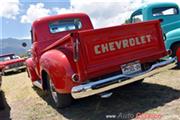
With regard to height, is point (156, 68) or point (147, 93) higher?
point (156, 68)

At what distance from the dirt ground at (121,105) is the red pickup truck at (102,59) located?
400 millimetres

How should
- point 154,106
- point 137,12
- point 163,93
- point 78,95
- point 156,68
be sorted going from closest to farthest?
point 78,95
point 154,106
point 156,68
point 163,93
point 137,12

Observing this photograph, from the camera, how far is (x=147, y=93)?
6.23 m

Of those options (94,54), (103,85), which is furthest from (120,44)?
(103,85)

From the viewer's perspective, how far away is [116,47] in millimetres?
5367

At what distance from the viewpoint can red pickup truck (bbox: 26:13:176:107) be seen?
4977mm

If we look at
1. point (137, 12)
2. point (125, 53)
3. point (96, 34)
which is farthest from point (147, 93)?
point (137, 12)

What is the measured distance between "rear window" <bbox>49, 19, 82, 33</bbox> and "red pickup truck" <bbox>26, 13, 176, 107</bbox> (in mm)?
1458

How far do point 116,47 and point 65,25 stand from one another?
99.5 inches

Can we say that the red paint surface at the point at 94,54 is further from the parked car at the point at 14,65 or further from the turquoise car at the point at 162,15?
the parked car at the point at 14,65

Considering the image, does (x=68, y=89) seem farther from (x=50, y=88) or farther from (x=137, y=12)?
(x=137, y=12)

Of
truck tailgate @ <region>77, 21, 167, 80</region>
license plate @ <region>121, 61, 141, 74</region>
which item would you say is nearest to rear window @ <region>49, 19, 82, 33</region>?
truck tailgate @ <region>77, 21, 167, 80</region>

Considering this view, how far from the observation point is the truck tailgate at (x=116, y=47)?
505cm

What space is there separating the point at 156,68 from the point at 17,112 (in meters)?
3.05
